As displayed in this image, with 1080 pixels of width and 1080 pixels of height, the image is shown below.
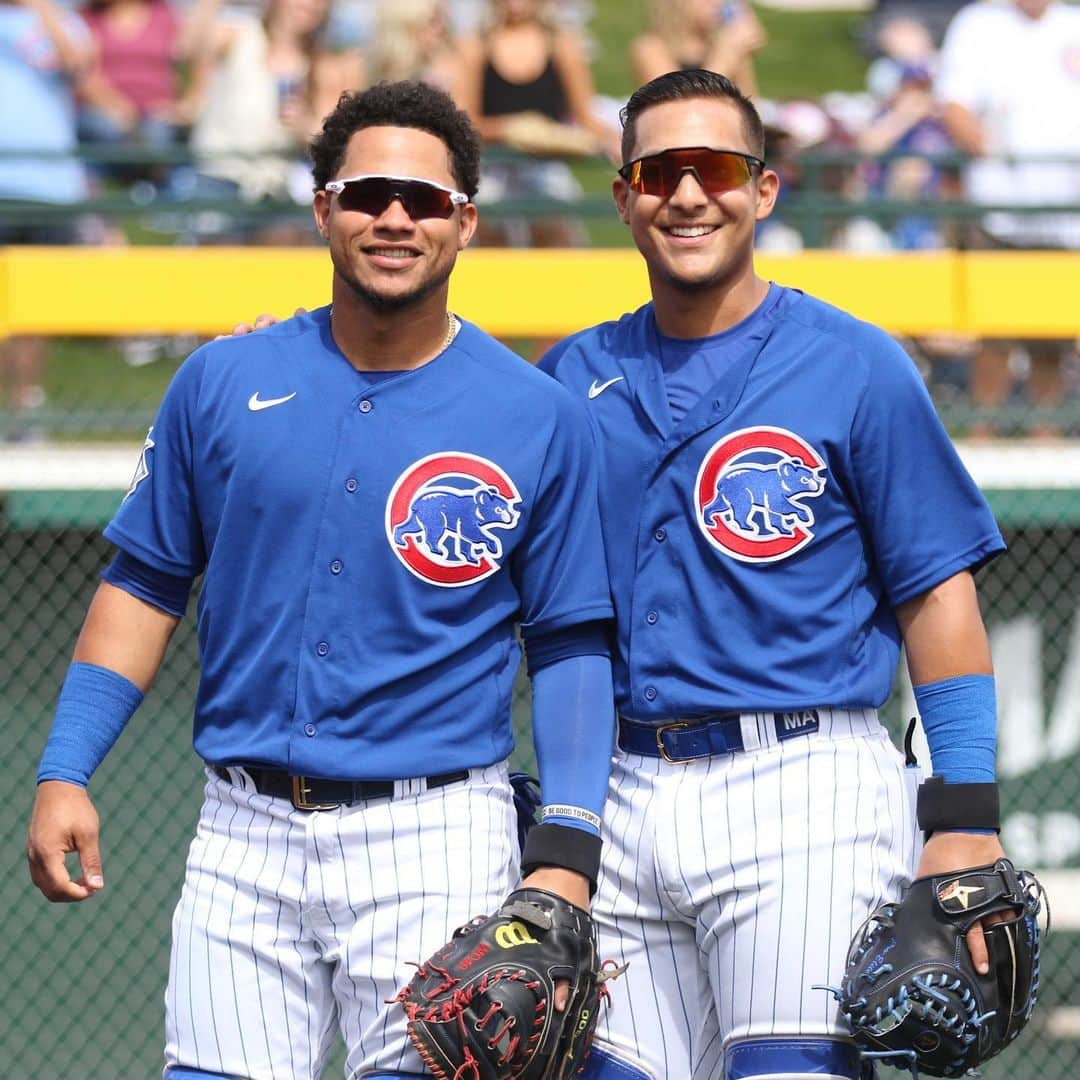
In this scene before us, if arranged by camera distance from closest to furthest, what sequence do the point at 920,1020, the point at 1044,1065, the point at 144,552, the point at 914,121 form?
1. the point at 920,1020
2. the point at 144,552
3. the point at 1044,1065
4. the point at 914,121

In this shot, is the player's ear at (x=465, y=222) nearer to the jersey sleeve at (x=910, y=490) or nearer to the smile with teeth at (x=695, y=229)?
the smile with teeth at (x=695, y=229)

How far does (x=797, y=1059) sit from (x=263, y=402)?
134 cm

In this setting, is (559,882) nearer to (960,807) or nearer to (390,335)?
(960,807)

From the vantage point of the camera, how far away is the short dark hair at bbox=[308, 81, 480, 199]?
2.90 metres

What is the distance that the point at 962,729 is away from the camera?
2.88m

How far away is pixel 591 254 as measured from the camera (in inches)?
232

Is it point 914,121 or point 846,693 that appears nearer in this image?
point 846,693

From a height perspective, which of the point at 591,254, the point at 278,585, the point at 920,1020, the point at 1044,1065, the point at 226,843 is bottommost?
the point at 1044,1065

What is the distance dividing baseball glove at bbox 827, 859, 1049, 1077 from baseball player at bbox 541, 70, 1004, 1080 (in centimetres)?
4

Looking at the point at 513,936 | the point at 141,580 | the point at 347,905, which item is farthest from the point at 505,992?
the point at 141,580

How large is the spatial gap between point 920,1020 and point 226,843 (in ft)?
3.66

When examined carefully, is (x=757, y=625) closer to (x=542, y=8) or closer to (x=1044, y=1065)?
(x=1044, y=1065)

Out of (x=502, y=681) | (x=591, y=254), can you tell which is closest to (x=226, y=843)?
(x=502, y=681)

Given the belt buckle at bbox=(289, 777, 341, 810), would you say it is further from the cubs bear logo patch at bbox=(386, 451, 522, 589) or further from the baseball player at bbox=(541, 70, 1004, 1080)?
the baseball player at bbox=(541, 70, 1004, 1080)
